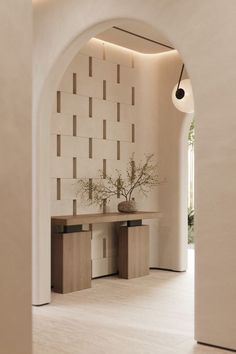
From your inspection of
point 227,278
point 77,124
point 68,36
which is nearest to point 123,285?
point 77,124

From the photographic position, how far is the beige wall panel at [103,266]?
6422 mm

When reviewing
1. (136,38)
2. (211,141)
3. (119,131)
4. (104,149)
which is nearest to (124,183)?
(104,149)

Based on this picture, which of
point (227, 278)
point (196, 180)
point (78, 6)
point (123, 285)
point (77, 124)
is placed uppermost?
point (78, 6)

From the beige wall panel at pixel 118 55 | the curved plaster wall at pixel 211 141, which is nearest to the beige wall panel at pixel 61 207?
the beige wall panel at pixel 118 55

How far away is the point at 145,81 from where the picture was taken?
715 centimetres

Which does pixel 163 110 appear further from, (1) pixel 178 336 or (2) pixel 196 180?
(1) pixel 178 336

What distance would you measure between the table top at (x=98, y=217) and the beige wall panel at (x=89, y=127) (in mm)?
1046

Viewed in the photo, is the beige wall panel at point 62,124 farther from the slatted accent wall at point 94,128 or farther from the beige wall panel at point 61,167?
the beige wall panel at point 61,167

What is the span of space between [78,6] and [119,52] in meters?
2.16

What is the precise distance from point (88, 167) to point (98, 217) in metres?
0.83

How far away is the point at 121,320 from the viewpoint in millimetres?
4406

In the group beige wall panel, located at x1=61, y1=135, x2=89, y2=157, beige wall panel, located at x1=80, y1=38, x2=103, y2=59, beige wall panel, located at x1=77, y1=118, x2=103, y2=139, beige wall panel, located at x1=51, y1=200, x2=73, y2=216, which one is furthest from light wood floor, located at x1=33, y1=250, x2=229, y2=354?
beige wall panel, located at x1=80, y1=38, x2=103, y2=59

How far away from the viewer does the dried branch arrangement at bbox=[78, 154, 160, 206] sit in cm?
632

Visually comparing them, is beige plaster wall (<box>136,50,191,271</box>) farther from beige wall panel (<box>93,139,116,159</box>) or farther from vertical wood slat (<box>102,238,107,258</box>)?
vertical wood slat (<box>102,238,107,258</box>)
